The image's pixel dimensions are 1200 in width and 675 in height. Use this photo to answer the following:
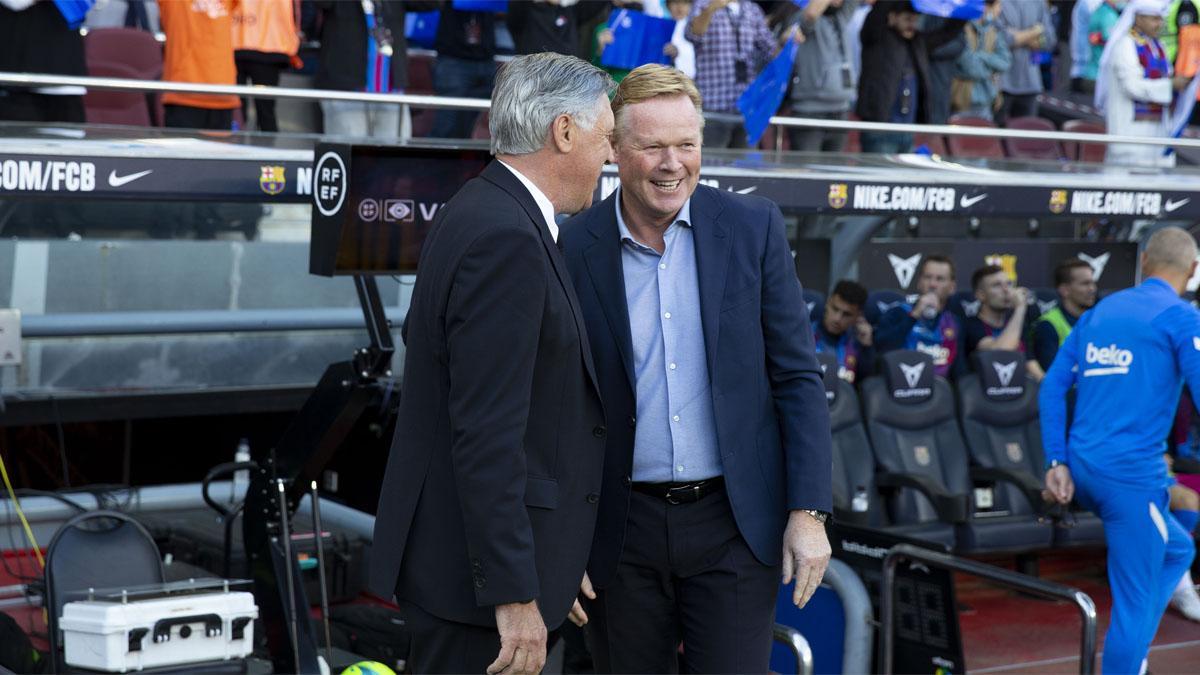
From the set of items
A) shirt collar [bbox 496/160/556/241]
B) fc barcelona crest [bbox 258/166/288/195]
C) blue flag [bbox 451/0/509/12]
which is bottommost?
fc barcelona crest [bbox 258/166/288/195]

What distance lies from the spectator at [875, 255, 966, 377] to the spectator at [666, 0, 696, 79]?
202cm

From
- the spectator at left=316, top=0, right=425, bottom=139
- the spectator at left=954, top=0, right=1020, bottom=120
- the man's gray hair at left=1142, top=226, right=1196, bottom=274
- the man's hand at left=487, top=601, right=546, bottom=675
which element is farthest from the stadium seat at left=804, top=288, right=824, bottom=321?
the man's hand at left=487, top=601, right=546, bottom=675

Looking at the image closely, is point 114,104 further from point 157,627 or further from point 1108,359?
point 1108,359

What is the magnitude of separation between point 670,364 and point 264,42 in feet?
18.2

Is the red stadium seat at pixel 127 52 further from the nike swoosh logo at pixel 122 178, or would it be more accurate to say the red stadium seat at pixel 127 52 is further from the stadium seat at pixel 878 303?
the stadium seat at pixel 878 303

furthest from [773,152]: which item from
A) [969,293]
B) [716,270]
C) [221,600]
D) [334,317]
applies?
[716,270]

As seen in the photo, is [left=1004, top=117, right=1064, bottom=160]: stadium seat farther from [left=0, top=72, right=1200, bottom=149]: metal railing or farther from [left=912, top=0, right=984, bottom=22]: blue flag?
[left=0, top=72, right=1200, bottom=149]: metal railing

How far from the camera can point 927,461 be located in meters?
8.68

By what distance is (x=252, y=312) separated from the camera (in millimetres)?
10109

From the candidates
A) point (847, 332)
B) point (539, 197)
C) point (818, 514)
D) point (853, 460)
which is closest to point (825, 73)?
point (847, 332)

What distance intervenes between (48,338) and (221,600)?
4.62 meters

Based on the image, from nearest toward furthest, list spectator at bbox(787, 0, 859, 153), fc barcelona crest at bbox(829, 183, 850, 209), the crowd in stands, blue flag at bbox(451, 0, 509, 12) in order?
1. fc barcelona crest at bbox(829, 183, 850, 209)
2. the crowd in stands
3. blue flag at bbox(451, 0, 509, 12)
4. spectator at bbox(787, 0, 859, 153)

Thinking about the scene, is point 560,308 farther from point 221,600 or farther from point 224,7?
point 224,7

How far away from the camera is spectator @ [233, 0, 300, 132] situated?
8.03 meters
